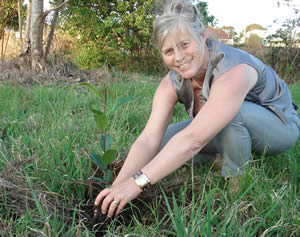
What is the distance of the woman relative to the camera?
51.8 inches

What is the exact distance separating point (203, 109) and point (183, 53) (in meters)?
0.31

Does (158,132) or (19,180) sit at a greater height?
(158,132)

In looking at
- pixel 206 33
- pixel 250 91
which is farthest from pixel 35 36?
pixel 250 91

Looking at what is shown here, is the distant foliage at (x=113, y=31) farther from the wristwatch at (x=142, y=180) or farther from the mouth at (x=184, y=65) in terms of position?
the wristwatch at (x=142, y=180)

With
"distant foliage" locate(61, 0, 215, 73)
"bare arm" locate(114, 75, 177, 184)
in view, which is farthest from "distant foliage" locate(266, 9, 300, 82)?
"bare arm" locate(114, 75, 177, 184)

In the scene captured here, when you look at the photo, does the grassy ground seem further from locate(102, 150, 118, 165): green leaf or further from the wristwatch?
locate(102, 150, 118, 165): green leaf

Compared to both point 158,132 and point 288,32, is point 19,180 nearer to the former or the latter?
point 158,132

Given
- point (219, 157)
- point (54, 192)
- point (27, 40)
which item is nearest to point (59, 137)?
point (54, 192)

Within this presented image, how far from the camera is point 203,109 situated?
1384 mm

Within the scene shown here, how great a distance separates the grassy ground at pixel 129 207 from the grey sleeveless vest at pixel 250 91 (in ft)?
1.11

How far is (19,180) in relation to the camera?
148 cm

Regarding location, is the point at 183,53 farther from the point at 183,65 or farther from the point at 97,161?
the point at 97,161

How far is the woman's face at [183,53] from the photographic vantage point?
148 cm

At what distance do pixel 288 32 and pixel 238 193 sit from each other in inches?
296
